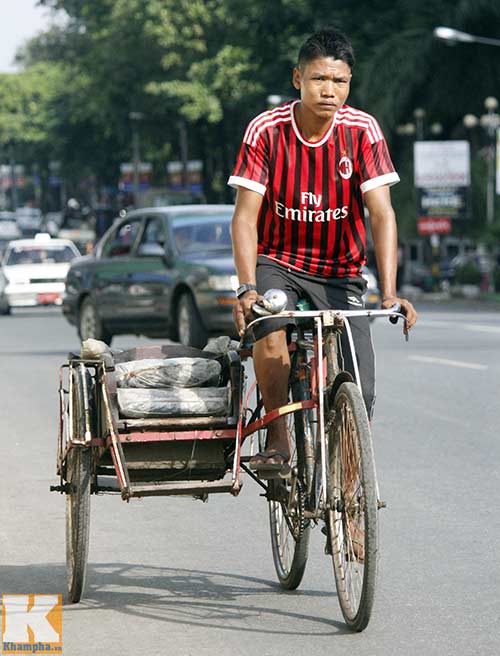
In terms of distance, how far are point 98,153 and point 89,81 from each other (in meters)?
14.8

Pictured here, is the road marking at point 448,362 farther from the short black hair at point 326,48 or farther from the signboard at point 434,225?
the signboard at point 434,225

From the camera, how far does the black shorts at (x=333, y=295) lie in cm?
608

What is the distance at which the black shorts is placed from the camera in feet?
20.0

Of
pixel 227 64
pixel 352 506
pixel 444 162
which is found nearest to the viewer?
pixel 352 506

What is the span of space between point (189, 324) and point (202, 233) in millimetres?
1196

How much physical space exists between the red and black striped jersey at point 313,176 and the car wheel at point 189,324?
11656 mm

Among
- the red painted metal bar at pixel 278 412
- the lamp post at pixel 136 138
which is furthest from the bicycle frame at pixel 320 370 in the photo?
the lamp post at pixel 136 138

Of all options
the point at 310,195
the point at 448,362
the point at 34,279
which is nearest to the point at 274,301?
the point at 310,195

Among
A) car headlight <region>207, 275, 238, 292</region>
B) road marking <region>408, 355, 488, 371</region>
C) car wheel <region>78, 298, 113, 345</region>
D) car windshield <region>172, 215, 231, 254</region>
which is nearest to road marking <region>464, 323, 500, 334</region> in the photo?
road marking <region>408, 355, 488, 371</region>

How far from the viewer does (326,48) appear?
19.9 feet

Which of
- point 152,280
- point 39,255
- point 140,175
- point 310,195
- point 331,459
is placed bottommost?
point 140,175

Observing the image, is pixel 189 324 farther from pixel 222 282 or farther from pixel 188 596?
pixel 188 596

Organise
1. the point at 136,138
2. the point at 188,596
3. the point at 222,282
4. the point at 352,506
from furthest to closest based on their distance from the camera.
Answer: the point at 136,138 → the point at 222,282 → the point at 188,596 → the point at 352,506


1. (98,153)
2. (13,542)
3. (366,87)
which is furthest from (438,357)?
(98,153)
